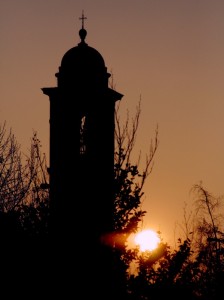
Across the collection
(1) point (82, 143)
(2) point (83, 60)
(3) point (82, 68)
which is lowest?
(1) point (82, 143)

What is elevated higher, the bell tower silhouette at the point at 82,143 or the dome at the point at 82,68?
the dome at the point at 82,68

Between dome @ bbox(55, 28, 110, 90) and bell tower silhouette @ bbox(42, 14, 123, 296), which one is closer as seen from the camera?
bell tower silhouette @ bbox(42, 14, 123, 296)

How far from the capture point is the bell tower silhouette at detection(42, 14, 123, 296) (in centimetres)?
2017

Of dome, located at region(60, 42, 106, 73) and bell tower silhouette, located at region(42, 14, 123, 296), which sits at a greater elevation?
dome, located at region(60, 42, 106, 73)

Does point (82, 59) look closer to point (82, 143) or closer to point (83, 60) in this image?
point (83, 60)

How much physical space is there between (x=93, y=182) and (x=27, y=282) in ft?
10.9

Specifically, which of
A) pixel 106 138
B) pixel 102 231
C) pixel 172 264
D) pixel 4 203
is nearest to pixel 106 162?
pixel 106 138

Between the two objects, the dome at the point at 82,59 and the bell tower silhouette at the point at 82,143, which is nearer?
the bell tower silhouette at the point at 82,143

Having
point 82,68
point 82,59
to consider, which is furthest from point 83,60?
point 82,68

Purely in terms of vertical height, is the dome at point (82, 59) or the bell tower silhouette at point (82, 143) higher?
the dome at point (82, 59)

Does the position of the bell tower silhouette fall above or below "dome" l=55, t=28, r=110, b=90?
below

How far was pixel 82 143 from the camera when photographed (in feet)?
68.4

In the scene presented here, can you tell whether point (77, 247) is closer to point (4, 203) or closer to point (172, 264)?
point (172, 264)

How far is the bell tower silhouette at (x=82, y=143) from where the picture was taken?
2017 cm
